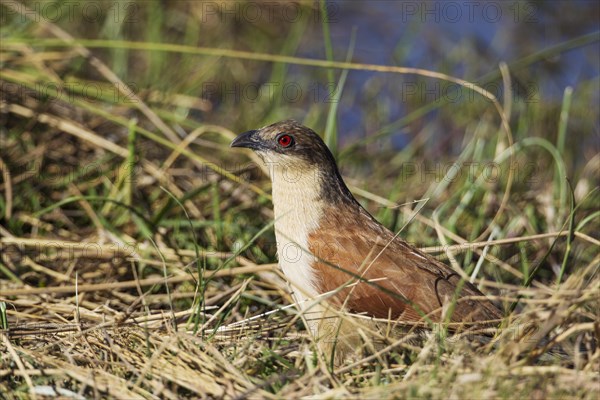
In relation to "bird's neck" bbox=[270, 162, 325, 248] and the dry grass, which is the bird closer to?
"bird's neck" bbox=[270, 162, 325, 248]

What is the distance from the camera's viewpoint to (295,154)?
14.2 feet

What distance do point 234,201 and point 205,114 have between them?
84.8 inches

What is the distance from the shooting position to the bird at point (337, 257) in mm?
3707

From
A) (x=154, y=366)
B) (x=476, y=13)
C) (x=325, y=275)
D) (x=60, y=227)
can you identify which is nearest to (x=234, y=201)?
(x=60, y=227)

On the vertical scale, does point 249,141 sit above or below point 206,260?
above

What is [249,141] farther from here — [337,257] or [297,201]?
[337,257]

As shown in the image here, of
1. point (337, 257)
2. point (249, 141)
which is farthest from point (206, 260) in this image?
point (337, 257)

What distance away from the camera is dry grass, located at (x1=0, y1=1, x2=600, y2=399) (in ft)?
10.1

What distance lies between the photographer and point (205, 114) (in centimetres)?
745

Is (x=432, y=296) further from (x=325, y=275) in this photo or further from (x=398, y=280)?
(x=325, y=275)

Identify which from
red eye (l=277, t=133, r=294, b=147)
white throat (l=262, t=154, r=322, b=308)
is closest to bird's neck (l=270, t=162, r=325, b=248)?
white throat (l=262, t=154, r=322, b=308)

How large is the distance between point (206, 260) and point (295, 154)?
0.88 meters

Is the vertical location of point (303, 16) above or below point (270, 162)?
above

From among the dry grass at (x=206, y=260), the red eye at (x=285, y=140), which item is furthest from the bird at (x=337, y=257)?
the dry grass at (x=206, y=260)
